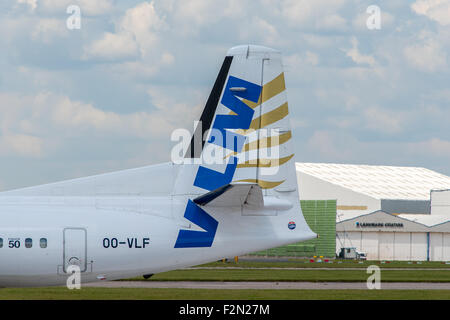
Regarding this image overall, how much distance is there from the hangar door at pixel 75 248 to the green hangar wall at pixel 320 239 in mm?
65610

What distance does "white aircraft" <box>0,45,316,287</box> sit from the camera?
16.4 metres

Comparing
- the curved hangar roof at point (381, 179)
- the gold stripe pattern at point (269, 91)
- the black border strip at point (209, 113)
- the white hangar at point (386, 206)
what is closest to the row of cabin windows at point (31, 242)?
the black border strip at point (209, 113)

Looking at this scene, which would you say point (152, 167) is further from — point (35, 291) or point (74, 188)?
point (35, 291)

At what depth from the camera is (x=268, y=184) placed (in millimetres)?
17953

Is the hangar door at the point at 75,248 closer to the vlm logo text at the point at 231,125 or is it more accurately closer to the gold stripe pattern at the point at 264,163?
the vlm logo text at the point at 231,125

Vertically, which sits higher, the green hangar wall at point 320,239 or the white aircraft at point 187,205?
the white aircraft at point 187,205

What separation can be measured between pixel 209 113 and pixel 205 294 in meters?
11.2

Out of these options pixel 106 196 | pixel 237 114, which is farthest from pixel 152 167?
pixel 237 114

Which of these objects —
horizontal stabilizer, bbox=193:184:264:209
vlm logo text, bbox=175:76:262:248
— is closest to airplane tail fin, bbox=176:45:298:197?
vlm logo text, bbox=175:76:262:248

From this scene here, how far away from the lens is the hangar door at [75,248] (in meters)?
16.4

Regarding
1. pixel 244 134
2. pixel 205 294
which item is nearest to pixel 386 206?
pixel 205 294

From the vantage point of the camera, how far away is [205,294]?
27328mm

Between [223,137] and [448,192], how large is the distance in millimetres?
76996

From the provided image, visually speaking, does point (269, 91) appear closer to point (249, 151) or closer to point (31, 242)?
point (249, 151)
